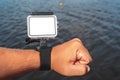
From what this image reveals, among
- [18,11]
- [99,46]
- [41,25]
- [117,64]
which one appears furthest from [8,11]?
[41,25]

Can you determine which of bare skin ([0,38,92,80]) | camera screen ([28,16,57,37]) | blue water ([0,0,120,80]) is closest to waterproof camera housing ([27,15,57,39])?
camera screen ([28,16,57,37])

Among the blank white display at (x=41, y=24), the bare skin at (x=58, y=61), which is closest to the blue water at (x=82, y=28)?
the blank white display at (x=41, y=24)

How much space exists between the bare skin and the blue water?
929cm

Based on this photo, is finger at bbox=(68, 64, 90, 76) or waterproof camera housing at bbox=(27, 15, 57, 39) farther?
Result: waterproof camera housing at bbox=(27, 15, 57, 39)

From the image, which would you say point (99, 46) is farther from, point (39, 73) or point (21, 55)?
point (21, 55)

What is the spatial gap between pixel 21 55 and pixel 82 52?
0.95 metres

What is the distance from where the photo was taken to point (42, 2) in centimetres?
3269

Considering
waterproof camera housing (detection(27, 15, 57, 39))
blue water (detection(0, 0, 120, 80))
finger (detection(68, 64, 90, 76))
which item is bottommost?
blue water (detection(0, 0, 120, 80))

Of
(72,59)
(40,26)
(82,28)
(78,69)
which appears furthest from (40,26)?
(82,28)

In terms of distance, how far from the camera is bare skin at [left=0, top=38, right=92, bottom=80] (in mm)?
3232

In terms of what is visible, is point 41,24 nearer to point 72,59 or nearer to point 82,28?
point 72,59

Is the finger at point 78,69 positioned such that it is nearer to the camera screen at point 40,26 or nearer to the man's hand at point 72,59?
the man's hand at point 72,59

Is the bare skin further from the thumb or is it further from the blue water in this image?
the blue water

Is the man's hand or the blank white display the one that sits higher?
the blank white display
